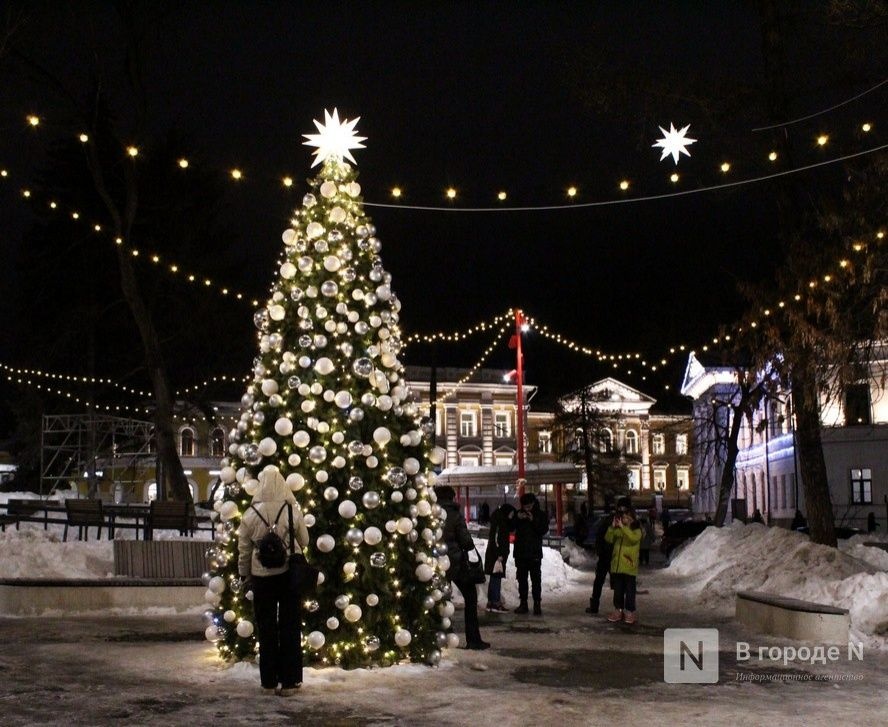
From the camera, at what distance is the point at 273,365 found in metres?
10.7

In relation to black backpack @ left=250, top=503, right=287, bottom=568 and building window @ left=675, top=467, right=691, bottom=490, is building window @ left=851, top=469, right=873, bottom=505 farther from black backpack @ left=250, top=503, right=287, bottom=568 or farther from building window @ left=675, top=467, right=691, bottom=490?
black backpack @ left=250, top=503, right=287, bottom=568

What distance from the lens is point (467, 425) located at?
98.1m

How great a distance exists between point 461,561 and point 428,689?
2950 mm

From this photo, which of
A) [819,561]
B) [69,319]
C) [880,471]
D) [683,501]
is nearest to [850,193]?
[819,561]

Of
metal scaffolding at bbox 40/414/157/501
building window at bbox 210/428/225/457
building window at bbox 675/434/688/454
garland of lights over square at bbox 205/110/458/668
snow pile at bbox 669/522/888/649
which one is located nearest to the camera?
garland of lights over square at bbox 205/110/458/668

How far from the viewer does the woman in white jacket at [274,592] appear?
29.4 ft

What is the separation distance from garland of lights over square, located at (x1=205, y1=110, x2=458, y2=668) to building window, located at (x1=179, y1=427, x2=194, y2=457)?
73596 millimetres

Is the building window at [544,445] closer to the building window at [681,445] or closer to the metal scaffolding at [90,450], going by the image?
the building window at [681,445]

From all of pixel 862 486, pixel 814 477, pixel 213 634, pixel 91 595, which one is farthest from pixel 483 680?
pixel 862 486

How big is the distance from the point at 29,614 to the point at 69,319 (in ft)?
85.2

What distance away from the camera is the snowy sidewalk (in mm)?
7984

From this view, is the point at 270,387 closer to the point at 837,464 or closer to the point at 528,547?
the point at 528,547

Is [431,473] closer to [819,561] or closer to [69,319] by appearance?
[819,561]

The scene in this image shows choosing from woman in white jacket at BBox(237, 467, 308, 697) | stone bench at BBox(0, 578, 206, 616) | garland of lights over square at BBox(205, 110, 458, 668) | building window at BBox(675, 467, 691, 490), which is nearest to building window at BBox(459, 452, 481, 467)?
building window at BBox(675, 467, 691, 490)
